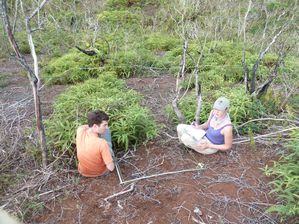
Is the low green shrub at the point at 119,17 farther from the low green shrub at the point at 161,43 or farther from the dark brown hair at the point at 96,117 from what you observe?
the dark brown hair at the point at 96,117

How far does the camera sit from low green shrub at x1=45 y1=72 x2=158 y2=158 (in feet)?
13.4

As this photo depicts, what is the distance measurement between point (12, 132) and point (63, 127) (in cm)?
78

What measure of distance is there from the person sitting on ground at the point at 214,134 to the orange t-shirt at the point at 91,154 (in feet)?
3.16

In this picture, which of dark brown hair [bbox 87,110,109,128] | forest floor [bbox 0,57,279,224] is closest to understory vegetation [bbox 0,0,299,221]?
forest floor [bbox 0,57,279,224]

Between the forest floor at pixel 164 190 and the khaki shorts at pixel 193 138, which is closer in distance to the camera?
the forest floor at pixel 164 190

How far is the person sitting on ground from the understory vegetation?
43 centimetres

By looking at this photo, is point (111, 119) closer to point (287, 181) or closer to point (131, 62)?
point (287, 181)

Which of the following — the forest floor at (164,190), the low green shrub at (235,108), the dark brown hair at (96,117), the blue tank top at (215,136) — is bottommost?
the forest floor at (164,190)

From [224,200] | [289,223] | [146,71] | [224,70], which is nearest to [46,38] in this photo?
[146,71]

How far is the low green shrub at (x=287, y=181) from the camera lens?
9.71ft

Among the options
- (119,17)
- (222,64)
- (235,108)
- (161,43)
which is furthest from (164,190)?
(119,17)

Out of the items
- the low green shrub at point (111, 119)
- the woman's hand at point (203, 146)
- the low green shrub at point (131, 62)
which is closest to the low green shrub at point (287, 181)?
the woman's hand at point (203, 146)

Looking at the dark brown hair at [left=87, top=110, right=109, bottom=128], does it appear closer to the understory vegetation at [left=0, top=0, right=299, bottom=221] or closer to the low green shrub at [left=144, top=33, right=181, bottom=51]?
the understory vegetation at [left=0, top=0, right=299, bottom=221]

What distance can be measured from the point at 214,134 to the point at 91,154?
134 cm
